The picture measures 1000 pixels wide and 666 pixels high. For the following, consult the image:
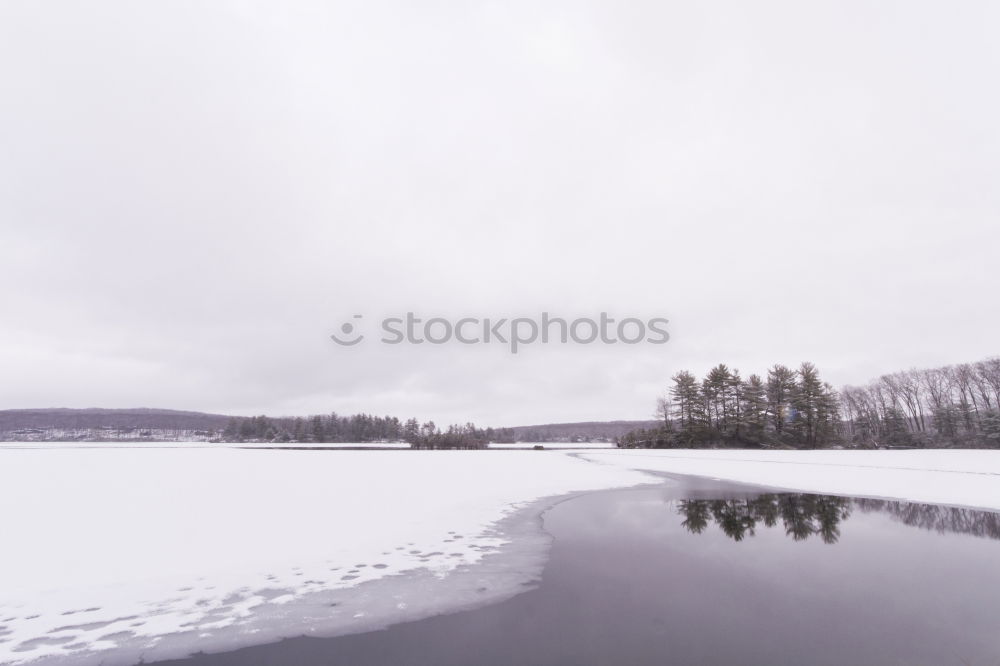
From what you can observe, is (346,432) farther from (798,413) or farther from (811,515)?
(811,515)

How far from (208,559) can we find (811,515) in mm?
16978

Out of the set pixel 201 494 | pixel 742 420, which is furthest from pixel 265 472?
pixel 742 420

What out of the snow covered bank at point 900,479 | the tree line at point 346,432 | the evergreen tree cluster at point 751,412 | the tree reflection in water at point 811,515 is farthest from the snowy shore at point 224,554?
the tree line at point 346,432

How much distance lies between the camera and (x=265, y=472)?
2316 cm

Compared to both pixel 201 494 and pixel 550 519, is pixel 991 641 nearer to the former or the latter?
pixel 550 519

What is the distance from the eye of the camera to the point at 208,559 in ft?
28.5

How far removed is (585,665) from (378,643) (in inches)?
101

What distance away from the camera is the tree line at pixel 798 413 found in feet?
197

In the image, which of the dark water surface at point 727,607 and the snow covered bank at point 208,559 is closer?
the dark water surface at point 727,607

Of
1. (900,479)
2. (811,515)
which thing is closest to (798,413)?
(900,479)

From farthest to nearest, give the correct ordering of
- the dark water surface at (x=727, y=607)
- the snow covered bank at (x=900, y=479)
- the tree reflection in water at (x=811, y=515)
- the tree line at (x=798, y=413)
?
the tree line at (x=798, y=413) → the snow covered bank at (x=900, y=479) → the tree reflection in water at (x=811, y=515) → the dark water surface at (x=727, y=607)

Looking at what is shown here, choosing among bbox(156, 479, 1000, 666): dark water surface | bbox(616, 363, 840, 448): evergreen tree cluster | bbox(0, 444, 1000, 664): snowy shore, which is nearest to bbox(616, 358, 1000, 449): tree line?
bbox(616, 363, 840, 448): evergreen tree cluster

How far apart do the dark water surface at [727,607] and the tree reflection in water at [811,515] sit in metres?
0.17

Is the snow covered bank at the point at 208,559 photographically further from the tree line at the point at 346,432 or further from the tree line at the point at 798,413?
the tree line at the point at 346,432
